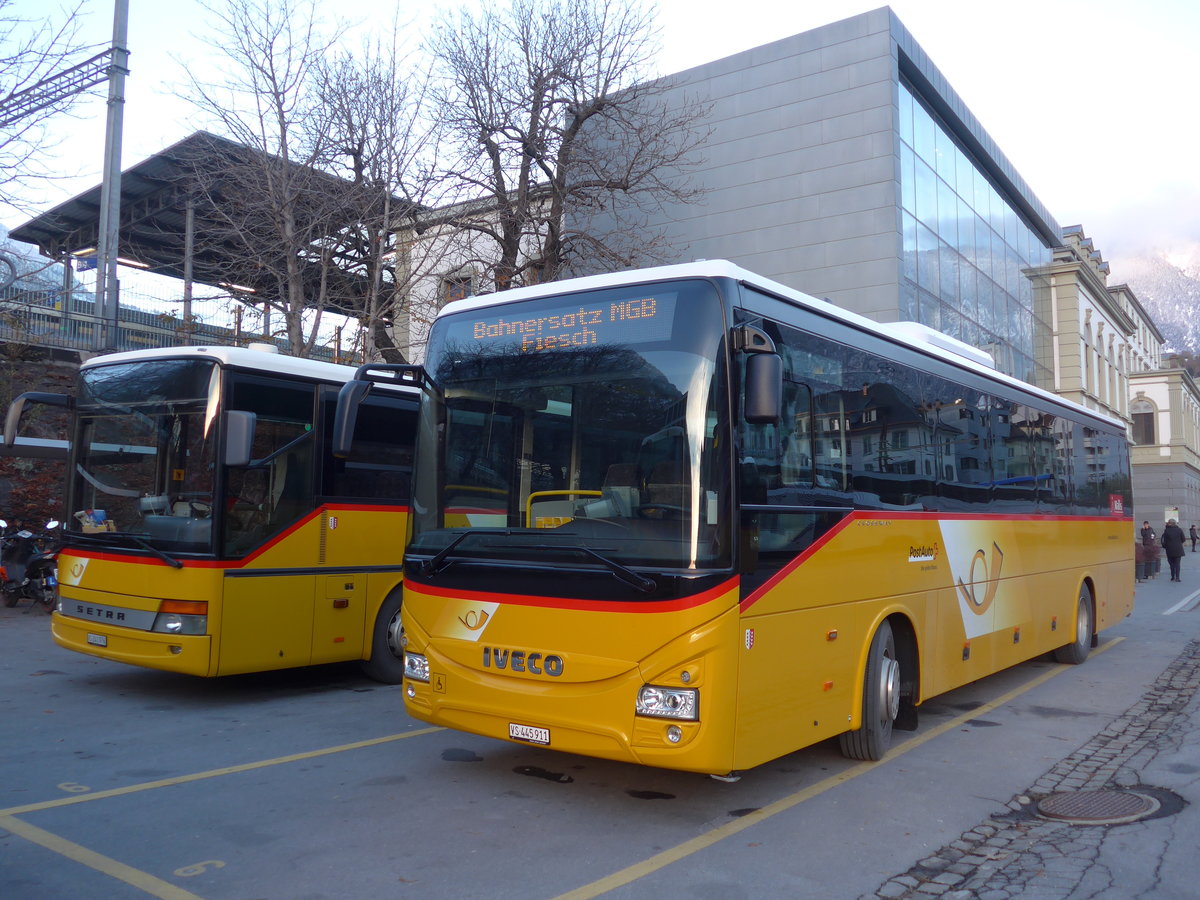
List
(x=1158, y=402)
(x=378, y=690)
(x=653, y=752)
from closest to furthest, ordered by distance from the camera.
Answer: (x=653, y=752) → (x=378, y=690) → (x=1158, y=402)

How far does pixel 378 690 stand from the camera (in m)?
9.74

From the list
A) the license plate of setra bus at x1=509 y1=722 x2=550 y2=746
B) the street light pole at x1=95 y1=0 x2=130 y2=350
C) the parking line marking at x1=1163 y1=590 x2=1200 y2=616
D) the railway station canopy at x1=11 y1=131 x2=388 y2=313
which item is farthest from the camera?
the parking line marking at x1=1163 y1=590 x2=1200 y2=616

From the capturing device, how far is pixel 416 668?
629 centimetres

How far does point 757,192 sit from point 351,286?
11915 millimetres

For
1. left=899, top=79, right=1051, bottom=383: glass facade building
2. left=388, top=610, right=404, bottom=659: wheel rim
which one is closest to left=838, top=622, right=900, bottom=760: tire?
left=388, top=610, right=404, bottom=659: wheel rim

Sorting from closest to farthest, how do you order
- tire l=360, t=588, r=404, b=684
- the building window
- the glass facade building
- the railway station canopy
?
tire l=360, t=588, r=404, b=684
the railway station canopy
the glass facade building
the building window

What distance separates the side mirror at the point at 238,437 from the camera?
7.75 m

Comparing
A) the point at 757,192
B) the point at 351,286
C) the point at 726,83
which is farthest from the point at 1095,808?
the point at 726,83

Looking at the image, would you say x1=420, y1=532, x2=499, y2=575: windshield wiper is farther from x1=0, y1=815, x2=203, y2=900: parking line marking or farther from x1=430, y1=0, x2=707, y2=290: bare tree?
x1=430, y1=0, x2=707, y2=290: bare tree

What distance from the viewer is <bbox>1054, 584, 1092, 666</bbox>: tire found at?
1201 cm

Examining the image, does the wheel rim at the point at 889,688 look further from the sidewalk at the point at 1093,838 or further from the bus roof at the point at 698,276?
the bus roof at the point at 698,276

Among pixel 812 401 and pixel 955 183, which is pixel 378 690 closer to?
pixel 812 401

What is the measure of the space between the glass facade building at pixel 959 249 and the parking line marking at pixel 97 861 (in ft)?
71.7

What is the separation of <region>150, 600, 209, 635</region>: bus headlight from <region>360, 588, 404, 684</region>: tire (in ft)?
6.28
